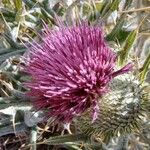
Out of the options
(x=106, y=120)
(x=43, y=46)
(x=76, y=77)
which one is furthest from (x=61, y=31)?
(x=106, y=120)

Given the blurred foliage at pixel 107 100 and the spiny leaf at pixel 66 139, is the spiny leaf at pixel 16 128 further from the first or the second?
the spiny leaf at pixel 66 139

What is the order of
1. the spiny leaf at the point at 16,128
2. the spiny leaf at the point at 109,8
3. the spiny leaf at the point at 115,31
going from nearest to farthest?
the spiny leaf at the point at 115,31
the spiny leaf at the point at 109,8
the spiny leaf at the point at 16,128

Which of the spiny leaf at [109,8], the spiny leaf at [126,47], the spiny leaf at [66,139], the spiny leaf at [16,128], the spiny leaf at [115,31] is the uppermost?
the spiny leaf at [109,8]

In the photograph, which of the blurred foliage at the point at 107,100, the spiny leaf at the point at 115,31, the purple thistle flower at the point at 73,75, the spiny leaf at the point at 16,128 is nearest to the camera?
the purple thistle flower at the point at 73,75

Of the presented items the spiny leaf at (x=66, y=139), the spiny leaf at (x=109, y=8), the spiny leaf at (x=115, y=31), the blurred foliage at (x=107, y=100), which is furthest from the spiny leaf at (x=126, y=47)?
the spiny leaf at (x=66, y=139)

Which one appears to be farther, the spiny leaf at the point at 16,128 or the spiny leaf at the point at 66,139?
the spiny leaf at the point at 16,128

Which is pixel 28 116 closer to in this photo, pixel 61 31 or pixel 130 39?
pixel 61 31

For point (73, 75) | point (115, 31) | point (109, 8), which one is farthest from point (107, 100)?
point (109, 8)

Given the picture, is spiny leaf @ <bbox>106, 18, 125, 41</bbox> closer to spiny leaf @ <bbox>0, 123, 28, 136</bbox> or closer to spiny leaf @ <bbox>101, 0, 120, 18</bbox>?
spiny leaf @ <bbox>101, 0, 120, 18</bbox>

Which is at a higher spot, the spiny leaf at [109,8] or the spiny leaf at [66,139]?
the spiny leaf at [109,8]
